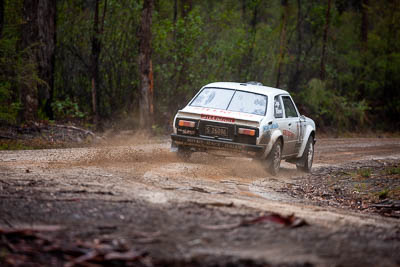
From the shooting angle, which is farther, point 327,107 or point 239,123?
point 327,107

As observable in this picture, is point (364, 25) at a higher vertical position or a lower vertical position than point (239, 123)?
higher

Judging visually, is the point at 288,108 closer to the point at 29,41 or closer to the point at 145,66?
the point at 145,66

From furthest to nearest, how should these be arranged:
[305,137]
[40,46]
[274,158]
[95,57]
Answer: [95,57], [40,46], [305,137], [274,158]

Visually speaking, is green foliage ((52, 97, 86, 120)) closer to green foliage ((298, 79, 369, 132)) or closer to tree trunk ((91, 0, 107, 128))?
tree trunk ((91, 0, 107, 128))

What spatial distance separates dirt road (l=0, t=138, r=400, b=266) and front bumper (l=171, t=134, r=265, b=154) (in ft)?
1.41

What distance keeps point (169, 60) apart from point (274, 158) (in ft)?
42.6

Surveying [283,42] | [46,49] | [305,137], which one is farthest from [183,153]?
[283,42]

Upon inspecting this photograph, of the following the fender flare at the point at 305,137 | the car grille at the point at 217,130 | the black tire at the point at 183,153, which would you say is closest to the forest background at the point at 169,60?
the black tire at the point at 183,153

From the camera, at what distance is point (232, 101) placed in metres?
11.4

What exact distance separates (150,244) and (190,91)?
63.7 feet

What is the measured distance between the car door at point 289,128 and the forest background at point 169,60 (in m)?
7.62

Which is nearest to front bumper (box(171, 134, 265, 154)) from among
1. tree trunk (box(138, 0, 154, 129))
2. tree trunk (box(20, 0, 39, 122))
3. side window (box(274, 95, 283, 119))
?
side window (box(274, 95, 283, 119))

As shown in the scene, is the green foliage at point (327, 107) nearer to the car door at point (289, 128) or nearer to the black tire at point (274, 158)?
the car door at point (289, 128)

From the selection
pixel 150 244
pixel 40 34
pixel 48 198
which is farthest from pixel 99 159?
pixel 40 34
